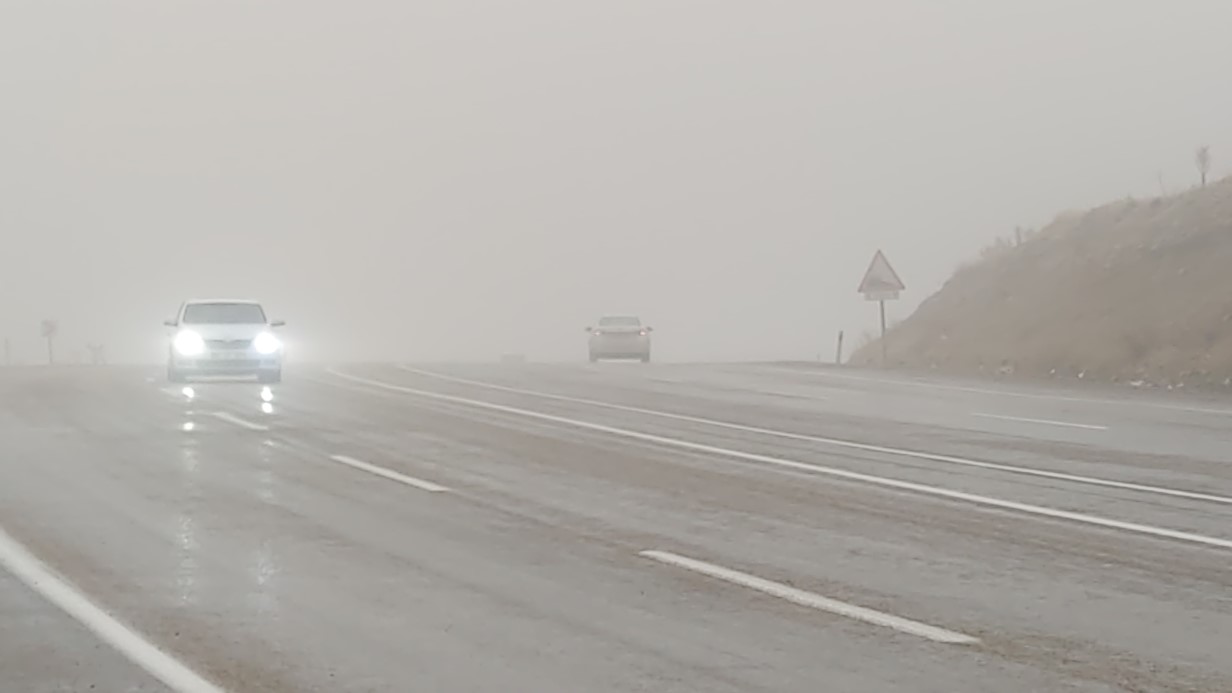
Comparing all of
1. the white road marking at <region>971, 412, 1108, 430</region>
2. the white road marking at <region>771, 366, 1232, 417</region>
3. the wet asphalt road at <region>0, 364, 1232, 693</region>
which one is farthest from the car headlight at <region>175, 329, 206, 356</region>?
the white road marking at <region>971, 412, 1108, 430</region>

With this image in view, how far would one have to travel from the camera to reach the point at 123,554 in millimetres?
10164

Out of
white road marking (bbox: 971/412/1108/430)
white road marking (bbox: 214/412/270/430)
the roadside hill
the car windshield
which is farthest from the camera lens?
the car windshield

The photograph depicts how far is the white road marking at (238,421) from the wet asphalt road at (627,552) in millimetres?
142

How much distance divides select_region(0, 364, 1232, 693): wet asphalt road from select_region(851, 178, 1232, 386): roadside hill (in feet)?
30.2

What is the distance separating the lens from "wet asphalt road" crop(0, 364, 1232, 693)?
707 cm

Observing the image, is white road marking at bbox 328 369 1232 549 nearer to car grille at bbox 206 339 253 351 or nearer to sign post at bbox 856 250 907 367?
car grille at bbox 206 339 253 351

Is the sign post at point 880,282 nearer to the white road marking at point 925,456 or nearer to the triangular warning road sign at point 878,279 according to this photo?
the triangular warning road sign at point 878,279

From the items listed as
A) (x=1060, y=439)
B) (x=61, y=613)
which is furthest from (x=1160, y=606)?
(x=1060, y=439)

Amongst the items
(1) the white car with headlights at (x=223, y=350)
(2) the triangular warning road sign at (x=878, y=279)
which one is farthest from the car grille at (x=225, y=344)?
(2) the triangular warning road sign at (x=878, y=279)

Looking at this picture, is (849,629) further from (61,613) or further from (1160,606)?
(61,613)

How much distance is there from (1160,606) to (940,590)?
1158 millimetres

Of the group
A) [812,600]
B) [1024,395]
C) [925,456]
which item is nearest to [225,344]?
[1024,395]

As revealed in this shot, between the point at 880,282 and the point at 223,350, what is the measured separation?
14.6 m

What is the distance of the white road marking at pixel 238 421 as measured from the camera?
63.0 feet
